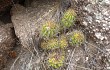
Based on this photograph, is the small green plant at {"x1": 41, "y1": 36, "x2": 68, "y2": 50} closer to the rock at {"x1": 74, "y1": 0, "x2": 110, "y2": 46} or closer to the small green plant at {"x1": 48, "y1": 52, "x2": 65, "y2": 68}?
the small green plant at {"x1": 48, "y1": 52, "x2": 65, "y2": 68}

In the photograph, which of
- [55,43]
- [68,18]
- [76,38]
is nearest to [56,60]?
[55,43]

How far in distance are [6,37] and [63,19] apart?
30.3 inches

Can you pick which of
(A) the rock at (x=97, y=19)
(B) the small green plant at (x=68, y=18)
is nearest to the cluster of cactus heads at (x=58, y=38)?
(B) the small green plant at (x=68, y=18)

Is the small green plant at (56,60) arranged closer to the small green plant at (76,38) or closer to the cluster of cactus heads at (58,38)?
the cluster of cactus heads at (58,38)

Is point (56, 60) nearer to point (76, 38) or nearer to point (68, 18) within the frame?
point (76, 38)

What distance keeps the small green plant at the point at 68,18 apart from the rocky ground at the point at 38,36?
7cm

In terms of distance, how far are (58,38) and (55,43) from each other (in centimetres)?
9

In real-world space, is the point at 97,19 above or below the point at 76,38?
above

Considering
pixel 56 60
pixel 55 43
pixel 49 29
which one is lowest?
pixel 56 60

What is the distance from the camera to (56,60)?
8.46 feet

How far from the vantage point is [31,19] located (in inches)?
117

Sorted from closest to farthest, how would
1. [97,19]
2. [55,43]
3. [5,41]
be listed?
[97,19] → [55,43] → [5,41]

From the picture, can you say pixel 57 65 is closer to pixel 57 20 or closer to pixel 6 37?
pixel 57 20

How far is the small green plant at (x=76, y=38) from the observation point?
8.55 ft
